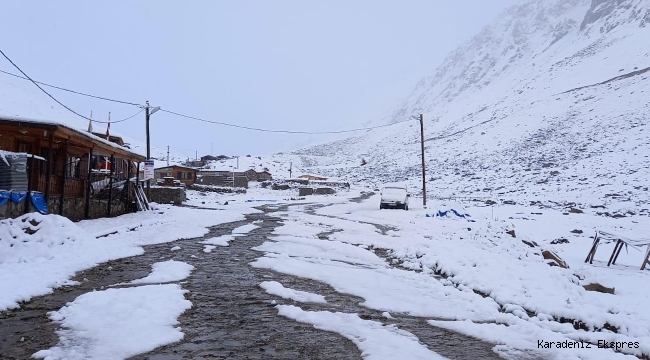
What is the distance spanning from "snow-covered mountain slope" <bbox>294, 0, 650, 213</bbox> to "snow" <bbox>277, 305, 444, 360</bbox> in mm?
30401

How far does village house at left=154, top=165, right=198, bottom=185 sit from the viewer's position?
5150cm

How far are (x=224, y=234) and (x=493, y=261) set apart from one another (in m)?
9.14

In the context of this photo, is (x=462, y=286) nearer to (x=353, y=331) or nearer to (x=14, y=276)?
(x=353, y=331)

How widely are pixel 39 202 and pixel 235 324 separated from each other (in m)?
10.5

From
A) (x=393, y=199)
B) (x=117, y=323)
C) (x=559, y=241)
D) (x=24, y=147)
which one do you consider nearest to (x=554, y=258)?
(x=559, y=241)

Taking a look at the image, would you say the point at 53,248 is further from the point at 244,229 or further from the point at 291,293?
the point at 244,229

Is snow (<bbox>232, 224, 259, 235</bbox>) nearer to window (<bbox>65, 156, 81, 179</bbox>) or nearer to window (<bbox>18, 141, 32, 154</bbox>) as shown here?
window (<bbox>65, 156, 81, 179</bbox>)

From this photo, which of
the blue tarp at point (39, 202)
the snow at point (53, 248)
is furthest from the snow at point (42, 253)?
the blue tarp at point (39, 202)

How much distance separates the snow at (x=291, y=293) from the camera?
690 centimetres

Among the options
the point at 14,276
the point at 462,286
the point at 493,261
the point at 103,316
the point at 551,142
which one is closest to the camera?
the point at 103,316

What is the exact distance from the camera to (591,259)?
13.6 metres

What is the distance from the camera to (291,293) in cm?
718

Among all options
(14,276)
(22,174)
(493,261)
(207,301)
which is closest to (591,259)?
(493,261)

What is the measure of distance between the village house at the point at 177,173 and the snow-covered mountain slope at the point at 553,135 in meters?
30.8
